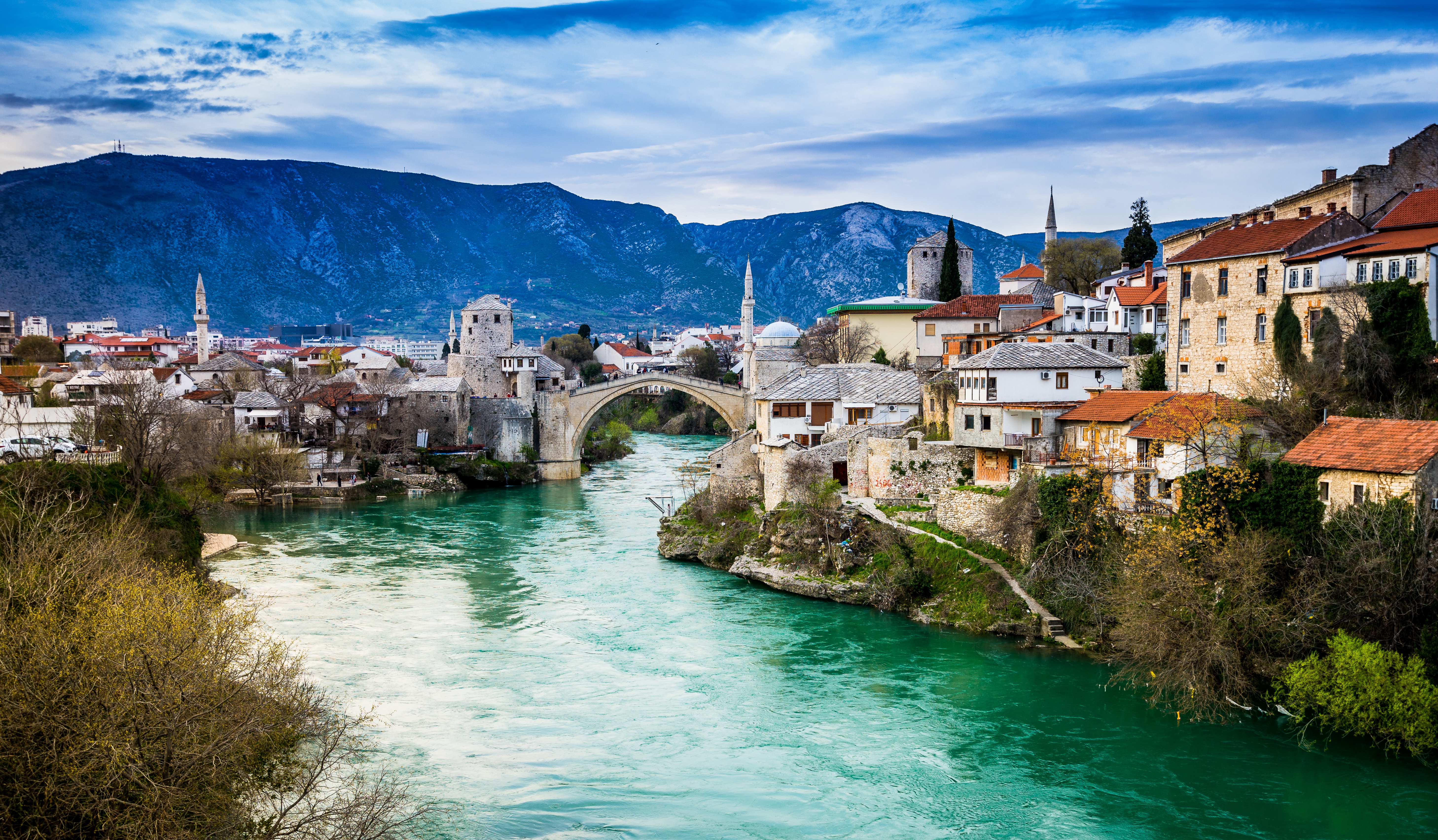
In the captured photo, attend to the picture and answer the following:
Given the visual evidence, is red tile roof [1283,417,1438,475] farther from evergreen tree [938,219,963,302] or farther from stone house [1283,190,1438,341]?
evergreen tree [938,219,963,302]

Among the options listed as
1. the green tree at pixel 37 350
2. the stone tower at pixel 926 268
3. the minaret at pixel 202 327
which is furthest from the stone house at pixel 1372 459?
the green tree at pixel 37 350

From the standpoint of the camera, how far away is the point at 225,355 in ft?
220

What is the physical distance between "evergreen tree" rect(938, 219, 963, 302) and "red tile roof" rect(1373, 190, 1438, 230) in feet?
84.1

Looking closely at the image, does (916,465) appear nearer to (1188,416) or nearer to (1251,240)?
(1188,416)

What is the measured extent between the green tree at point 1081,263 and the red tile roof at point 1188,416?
24257 millimetres

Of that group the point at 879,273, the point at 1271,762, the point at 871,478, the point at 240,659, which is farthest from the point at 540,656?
the point at 879,273

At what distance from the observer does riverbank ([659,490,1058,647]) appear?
2017 cm

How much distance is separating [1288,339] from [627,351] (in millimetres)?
72169

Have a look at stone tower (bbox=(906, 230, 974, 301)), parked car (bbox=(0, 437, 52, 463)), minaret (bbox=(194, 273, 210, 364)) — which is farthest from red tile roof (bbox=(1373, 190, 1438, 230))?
minaret (bbox=(194, 273, 210, 364))

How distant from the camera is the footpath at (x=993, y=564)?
19031 mm

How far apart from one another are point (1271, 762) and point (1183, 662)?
1.75 m

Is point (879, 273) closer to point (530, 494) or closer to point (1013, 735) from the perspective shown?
point (530, 494)

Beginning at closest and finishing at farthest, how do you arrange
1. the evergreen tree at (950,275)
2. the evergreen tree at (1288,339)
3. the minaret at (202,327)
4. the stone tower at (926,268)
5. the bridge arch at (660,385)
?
the evergreen tree at (1288,339)
the evergreen tree at (950,275)
the bridge arch at (660,385)
the stone tower at (926,268)
the minaret at (202,327)

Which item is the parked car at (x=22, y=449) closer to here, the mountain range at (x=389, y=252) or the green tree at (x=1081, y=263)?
the green tree at (x=1081, y=263)
